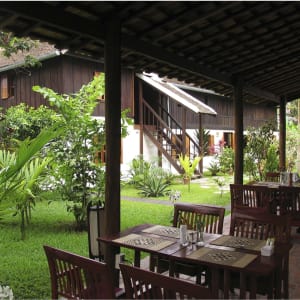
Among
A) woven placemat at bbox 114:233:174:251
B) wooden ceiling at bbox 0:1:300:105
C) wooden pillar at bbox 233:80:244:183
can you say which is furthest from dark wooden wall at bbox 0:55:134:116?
woven placemat at bbox 114:233:174:251

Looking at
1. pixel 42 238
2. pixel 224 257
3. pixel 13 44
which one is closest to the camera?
pixel 224 257

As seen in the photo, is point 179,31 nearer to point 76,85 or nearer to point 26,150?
point 26,150

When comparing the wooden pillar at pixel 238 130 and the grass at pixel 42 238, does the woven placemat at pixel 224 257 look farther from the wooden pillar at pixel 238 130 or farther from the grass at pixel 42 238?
the wooden pillar at pixel 238 130

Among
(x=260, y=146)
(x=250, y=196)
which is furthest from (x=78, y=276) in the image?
(x=260, y=146)

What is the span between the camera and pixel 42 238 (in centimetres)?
646

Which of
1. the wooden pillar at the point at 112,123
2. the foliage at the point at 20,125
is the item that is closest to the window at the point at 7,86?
the foliage at the point at 20,125

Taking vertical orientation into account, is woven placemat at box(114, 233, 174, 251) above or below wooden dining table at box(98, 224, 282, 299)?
above

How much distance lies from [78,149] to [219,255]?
4159mm

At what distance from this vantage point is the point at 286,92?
10.7 metres

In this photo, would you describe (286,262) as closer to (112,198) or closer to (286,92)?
(112,198)

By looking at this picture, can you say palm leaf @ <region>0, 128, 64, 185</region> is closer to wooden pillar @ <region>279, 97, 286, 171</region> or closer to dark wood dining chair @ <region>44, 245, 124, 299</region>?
dark wood dining chair @ <region>44, 245, 124, 299</region>

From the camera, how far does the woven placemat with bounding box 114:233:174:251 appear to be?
3109 millimetres

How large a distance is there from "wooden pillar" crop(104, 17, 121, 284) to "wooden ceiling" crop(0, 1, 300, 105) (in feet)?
0.46

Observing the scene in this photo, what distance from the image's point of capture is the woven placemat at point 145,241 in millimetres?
3109
